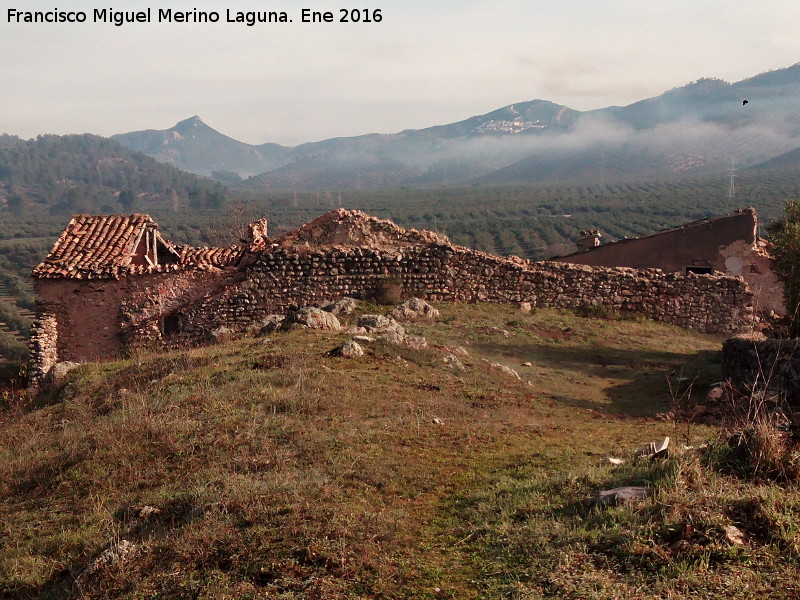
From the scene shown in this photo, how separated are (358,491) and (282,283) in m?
13.0

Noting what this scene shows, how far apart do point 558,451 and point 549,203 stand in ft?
410

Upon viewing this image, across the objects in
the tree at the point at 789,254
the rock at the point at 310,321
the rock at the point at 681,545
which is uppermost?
the tree at the point at 789,254

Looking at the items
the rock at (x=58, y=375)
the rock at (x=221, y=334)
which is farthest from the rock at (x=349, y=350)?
the rock at (x=58, y=375)

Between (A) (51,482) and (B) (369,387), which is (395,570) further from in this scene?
(B) (369,387)

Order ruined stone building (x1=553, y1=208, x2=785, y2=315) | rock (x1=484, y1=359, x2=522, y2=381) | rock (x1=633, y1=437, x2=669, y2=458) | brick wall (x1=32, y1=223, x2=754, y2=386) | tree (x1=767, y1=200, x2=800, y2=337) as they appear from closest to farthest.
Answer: rock (x1=633, y1=437, x2=669, y2=458) < rock (x1=484, y1=359, x2=522, y2=381) < tree (x1=767, y1=200, x2=800, y2=337) < brick wall (x1=32, y1=223, x2=754, y2=386) < ruined stone building (x1=553, y1=208, x2=785, y2=315)

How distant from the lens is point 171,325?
64.9 feet

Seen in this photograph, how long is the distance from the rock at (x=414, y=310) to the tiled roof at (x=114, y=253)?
5150 mm

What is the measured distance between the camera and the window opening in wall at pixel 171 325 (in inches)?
768

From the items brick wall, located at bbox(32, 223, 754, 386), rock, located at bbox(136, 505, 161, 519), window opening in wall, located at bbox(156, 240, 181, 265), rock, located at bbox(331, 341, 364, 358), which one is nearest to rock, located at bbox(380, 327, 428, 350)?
rock, located at bbox(331, 341, 364, 358)

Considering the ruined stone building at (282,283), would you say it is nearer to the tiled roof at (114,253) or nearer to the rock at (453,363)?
the tiled roof at (114,253)

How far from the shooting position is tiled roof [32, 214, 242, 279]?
1898 cm

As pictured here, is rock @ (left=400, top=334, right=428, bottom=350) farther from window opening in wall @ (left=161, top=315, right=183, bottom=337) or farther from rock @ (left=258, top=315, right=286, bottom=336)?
window opening in wall @ (left=161, top=315, right=183, bottom=337)

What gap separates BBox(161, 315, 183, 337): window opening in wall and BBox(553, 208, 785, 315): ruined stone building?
603 inches

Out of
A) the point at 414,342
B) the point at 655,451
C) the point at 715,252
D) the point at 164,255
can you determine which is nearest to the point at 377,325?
the point at 414,342
